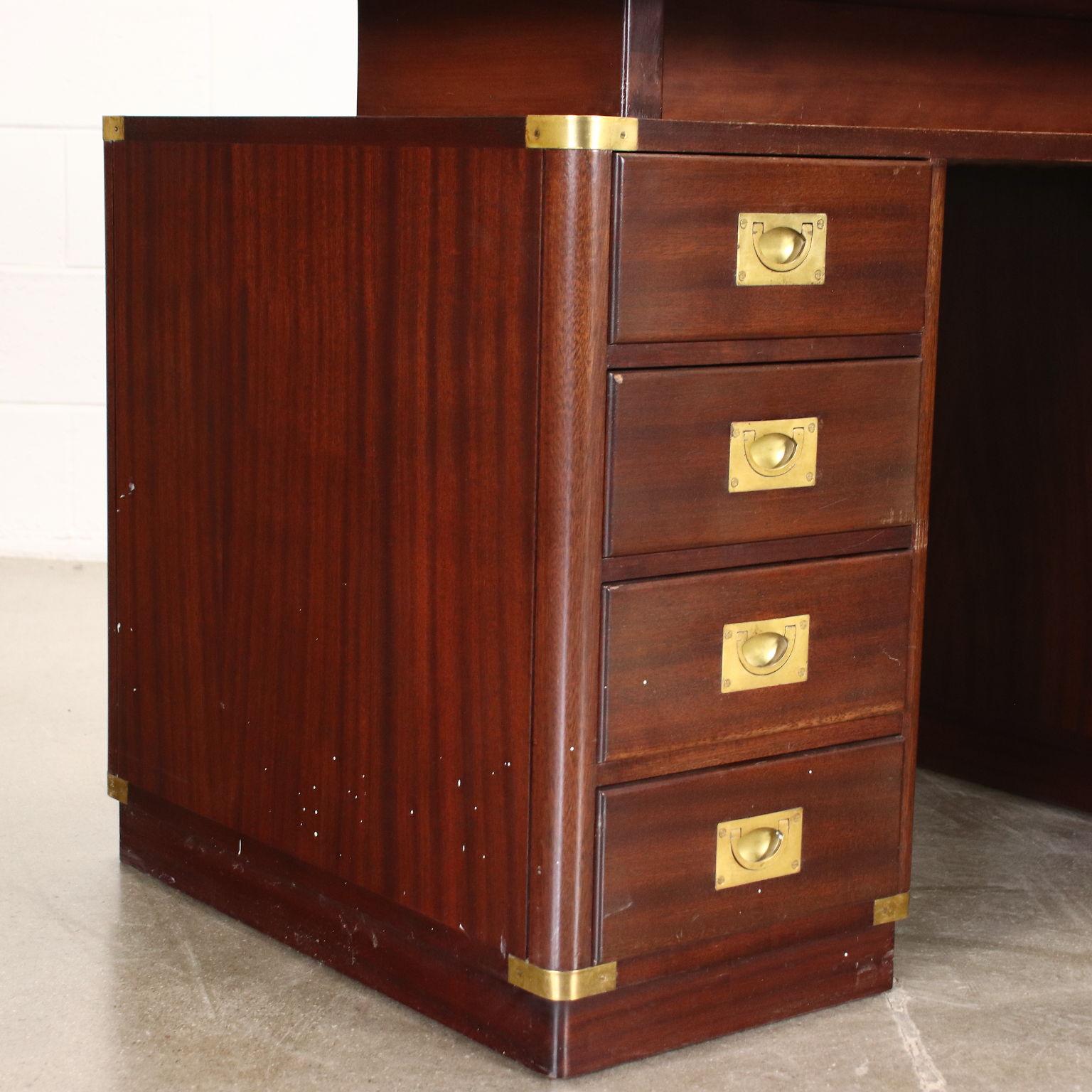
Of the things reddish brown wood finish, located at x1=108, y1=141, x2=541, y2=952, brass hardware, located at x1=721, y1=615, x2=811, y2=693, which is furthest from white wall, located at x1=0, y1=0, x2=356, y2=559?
brass hardware, located at x1=721, y1=615, x2=811, y2=693

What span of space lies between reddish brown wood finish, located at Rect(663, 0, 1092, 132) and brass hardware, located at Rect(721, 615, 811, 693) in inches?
16.6

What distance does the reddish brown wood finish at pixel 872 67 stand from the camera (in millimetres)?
1550

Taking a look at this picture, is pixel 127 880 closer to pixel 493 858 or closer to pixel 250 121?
pixel 493 858

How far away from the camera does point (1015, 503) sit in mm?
2365

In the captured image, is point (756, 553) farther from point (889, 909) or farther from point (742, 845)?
point (889, 909)

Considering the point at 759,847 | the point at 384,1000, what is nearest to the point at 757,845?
the point at 759,847

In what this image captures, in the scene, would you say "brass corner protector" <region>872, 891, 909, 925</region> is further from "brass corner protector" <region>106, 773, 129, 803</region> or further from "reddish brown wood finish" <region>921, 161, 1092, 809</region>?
"brass corner protector" <region>106, 773, 129, 803</region>

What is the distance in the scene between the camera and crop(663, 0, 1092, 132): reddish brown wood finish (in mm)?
1550

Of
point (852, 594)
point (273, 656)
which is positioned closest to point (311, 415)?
point (273, 656)

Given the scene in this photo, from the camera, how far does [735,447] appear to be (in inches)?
61.1

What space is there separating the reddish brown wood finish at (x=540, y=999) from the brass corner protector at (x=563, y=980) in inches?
0.7

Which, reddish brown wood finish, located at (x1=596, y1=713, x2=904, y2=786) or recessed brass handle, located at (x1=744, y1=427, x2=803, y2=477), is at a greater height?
recessed brass handle, located at (x1=744, y1=427, x2=803, y2=477)

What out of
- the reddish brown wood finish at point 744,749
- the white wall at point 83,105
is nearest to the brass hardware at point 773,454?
the reddish brown wood finish at point 744,749

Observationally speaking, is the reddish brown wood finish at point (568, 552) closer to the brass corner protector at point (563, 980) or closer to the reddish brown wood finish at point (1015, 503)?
the brass corner protector at point (563, 980)
